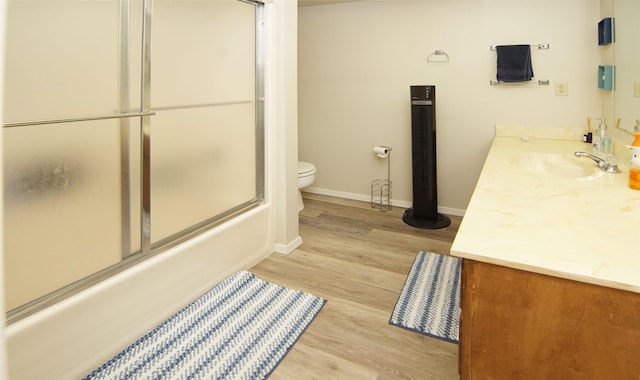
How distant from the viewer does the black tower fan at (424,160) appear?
11.0 feet

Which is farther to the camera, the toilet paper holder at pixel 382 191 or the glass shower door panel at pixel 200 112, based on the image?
the toilet paper holder at pixel 382 191

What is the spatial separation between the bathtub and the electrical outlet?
2.59m

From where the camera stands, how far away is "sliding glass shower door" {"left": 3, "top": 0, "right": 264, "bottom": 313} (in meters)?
1.38

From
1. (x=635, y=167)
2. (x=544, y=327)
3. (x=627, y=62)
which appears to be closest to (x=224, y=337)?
(x=544, y=327)

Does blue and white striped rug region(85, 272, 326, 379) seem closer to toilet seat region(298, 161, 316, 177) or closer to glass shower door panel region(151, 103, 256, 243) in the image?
glass shower door panel region(151, 103, 256, 243)

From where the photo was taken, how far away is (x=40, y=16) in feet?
4.51

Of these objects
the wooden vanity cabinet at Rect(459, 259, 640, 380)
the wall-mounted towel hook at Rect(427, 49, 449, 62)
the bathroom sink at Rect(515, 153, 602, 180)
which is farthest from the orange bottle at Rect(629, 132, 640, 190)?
the wall-mounted towel hook at Rect(427, 49, 449, 62)

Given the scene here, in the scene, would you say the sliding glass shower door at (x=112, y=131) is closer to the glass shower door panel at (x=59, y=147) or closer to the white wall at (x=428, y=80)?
the glass shower door panel at (x=59, y=147)

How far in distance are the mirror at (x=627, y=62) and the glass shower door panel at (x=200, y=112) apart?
2.17 metres

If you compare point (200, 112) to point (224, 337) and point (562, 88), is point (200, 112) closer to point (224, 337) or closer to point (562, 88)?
point (224, 337)

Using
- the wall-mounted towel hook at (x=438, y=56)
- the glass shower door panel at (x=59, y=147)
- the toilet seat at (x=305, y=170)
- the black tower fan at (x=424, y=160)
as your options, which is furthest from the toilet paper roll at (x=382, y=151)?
the glass shower door panel at (x=59, y=147)

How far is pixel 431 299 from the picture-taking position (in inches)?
89.0

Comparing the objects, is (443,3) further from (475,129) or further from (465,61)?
(475,129)

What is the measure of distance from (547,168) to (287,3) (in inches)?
76.8
